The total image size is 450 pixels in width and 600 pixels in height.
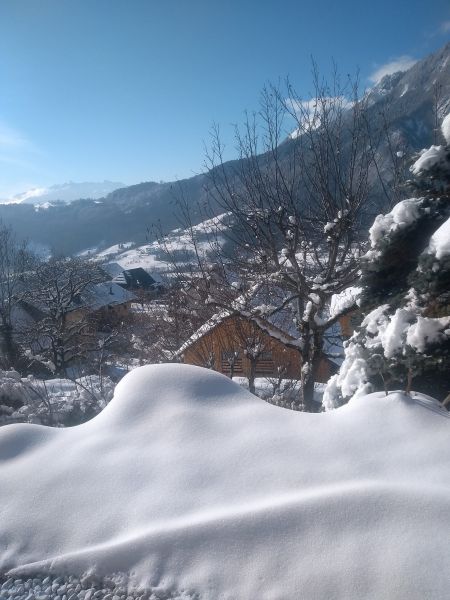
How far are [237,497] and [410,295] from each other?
A: 2.74 meters

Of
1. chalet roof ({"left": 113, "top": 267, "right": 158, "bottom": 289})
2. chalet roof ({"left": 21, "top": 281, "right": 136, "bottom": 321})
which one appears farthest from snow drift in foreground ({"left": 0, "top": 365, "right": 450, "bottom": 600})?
chalet roof ({"left": 113, "top": 267, "right": 158, "bottom": 289})

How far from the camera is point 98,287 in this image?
31938 mm

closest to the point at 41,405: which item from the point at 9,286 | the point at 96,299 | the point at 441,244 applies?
the point at 441,244

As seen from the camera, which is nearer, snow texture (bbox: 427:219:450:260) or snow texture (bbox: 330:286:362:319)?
snow texture (bbox: 427:219:450:260)

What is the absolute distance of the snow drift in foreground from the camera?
1.78m

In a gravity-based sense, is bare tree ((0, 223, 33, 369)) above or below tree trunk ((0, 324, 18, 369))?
above

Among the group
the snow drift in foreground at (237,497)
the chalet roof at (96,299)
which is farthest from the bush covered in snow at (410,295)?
the chalet roof at (96,299)

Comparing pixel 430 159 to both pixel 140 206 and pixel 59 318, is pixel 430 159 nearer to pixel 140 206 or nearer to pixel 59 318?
pixel 59 318

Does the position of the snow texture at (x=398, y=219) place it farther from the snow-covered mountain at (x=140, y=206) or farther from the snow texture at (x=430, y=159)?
the snow-covered mountain at (x=140, y=206)

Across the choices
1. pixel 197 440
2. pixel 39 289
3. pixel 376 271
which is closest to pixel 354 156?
pixel 376 271

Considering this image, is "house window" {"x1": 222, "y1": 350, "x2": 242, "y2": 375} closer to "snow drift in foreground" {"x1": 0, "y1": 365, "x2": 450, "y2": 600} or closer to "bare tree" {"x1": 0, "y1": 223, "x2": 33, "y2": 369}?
"bare tree" {"x1": 0, "y1": 223, "x2": 33, "y2": 369}

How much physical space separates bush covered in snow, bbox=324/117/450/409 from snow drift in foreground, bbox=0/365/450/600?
995mm

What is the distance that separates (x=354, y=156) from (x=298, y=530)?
7.92 metres

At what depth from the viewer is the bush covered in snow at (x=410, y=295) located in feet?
12.4
